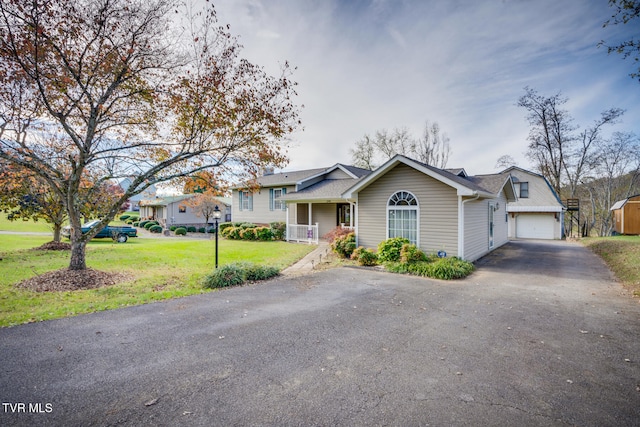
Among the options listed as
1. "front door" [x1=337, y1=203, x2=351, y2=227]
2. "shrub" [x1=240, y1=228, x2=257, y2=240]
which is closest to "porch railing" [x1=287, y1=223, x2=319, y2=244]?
"front door" [x1=337, y1=203, x2=351, y2=227]

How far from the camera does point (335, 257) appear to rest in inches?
511

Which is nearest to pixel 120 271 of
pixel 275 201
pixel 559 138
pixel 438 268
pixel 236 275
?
pixel 236 275

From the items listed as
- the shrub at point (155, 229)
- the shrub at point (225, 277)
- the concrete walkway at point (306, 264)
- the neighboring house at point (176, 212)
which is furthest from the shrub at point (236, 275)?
the neighboring house at point (176, 212)

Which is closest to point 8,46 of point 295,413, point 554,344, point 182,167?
point 182,167

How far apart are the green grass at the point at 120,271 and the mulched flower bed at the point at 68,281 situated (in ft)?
1.03

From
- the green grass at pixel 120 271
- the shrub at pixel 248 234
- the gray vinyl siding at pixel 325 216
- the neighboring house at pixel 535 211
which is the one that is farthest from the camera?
the neighboring house at pixel 535 211

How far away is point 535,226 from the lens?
77.6 ft

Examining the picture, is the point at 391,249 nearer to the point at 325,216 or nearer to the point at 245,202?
the point at 325,216

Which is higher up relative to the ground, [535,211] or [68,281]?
[535,211]

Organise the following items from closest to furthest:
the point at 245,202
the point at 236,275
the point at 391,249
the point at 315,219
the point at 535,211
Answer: the point at 236,275, the point at 391,249, the point at 315,219, the point at 535,211, the point at 245,202

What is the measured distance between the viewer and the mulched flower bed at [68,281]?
7535 millimetres

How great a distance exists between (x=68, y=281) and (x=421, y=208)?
11646 mm

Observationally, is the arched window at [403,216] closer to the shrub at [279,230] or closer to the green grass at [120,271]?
the green grass at [120,271]

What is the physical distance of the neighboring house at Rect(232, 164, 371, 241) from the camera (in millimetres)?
18516
